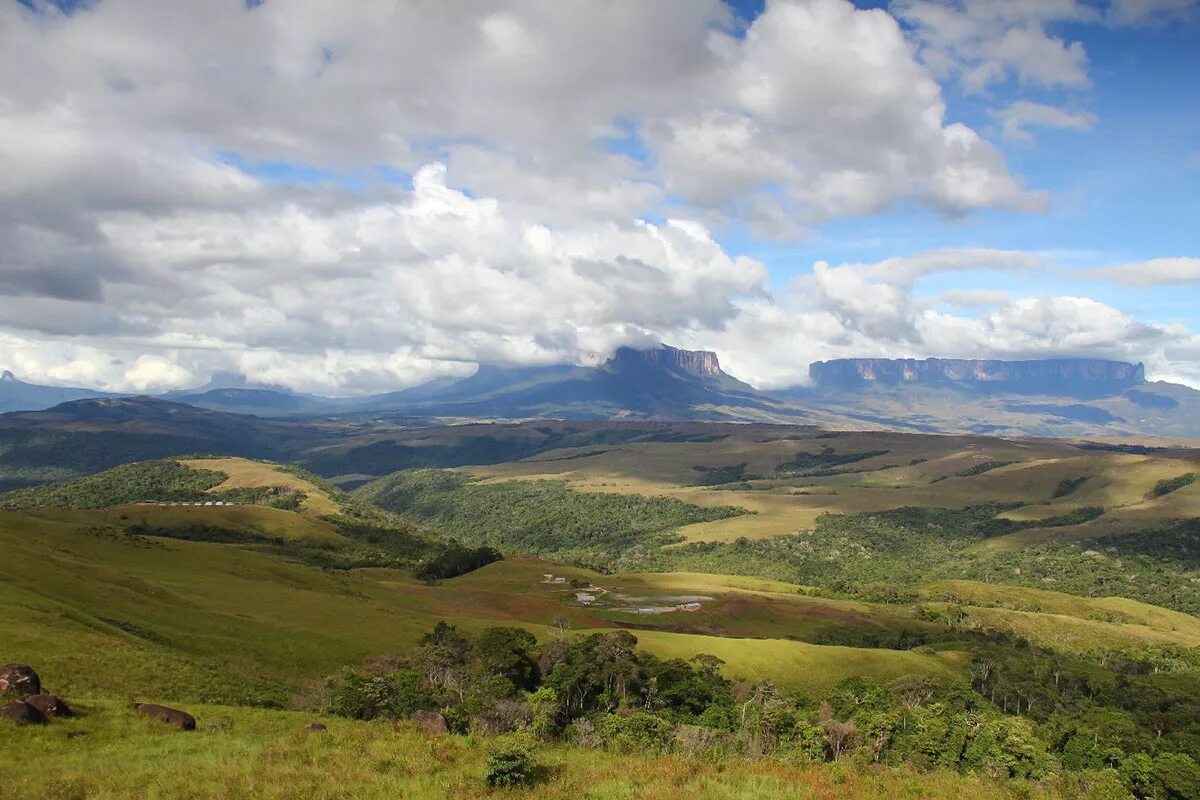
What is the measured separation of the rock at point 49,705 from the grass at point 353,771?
0.73 meters

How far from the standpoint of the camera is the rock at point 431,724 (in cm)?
3327

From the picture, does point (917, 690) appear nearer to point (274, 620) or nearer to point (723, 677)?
point (723, 677)

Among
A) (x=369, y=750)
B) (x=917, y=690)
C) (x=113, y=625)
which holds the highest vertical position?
(x=369, y=750)

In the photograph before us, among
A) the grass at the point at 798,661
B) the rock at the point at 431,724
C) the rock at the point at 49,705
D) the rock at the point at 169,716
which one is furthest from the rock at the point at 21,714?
the grass at the point at 798,661

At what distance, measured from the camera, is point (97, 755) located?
2750cm

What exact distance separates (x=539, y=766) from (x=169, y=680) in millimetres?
32966

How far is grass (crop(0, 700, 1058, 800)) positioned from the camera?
23.1 metres

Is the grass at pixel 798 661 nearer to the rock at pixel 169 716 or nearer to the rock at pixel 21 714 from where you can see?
the rock at pixel 169 716

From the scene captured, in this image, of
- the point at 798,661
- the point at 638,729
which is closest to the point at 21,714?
the point at 638,729

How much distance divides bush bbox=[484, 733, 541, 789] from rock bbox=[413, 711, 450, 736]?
29.0ft

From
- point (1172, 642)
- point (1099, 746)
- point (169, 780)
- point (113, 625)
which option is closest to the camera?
point (169, 780)

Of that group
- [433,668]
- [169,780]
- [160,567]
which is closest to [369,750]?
[169,780]

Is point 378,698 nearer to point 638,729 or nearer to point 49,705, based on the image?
point 638,729

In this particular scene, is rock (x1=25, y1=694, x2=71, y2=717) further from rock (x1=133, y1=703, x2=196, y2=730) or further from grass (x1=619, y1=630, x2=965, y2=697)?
grass (x1=619, y1=630, x2=965, y2=697)
